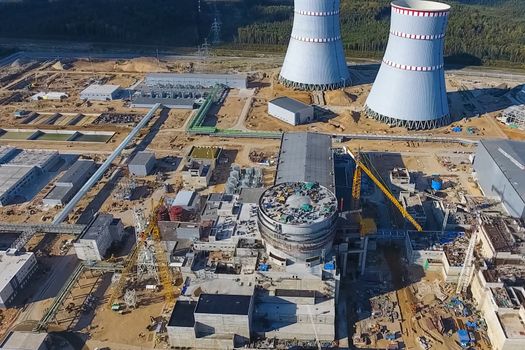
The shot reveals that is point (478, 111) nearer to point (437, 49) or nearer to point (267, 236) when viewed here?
point (437, 49)

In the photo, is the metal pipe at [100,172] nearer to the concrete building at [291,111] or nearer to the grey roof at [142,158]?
the grey roof at [142,158]

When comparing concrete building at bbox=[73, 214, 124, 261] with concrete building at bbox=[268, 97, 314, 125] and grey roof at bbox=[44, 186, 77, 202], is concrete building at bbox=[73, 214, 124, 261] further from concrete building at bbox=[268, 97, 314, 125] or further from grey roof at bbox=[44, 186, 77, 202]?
concrete building at bbox=[268, 97, 314, 125]

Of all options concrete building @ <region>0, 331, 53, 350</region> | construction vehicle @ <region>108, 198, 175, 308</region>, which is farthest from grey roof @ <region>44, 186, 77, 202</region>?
concrete building @ <region>0, 331, 53, 350</region>

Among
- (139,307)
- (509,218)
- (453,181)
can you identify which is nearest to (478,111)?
(453,181)

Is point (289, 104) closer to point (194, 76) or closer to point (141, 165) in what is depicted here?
point (194, 76)

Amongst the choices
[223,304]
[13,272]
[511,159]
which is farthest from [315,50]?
[13,272]
